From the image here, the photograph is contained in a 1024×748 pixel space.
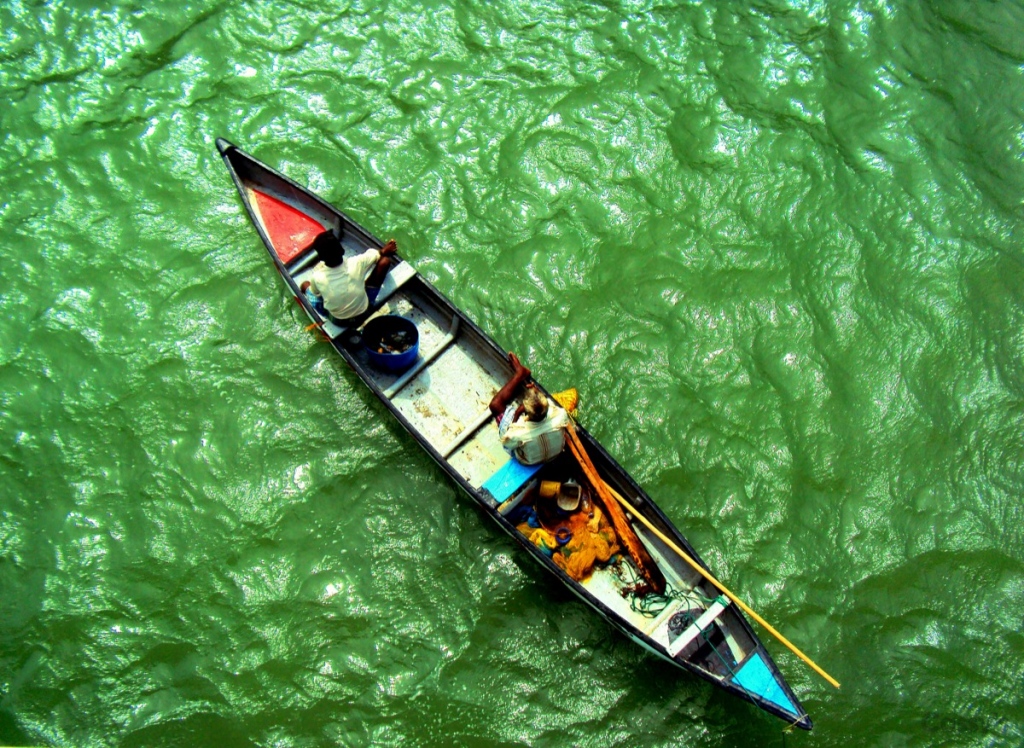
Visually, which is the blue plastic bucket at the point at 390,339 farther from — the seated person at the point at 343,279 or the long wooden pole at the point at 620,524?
the long wooden pole at the point at 620,524

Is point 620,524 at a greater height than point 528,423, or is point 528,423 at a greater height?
point 528,423

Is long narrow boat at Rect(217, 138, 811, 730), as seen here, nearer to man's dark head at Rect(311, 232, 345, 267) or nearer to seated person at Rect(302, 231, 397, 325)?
seated person at Rect(302, 231, 397, 325)

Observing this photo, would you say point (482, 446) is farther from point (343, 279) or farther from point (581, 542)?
point (343, 279)

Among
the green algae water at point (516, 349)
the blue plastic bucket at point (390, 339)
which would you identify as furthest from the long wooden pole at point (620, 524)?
the blue plastic bucket at point (390, 339)

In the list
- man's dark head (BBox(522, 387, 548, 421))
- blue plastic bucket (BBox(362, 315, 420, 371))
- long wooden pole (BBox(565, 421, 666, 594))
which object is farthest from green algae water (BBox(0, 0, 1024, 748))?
man's dark head (BBox(522, 387, 548, 421))

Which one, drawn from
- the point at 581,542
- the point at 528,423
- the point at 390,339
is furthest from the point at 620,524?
the point at 390,339
